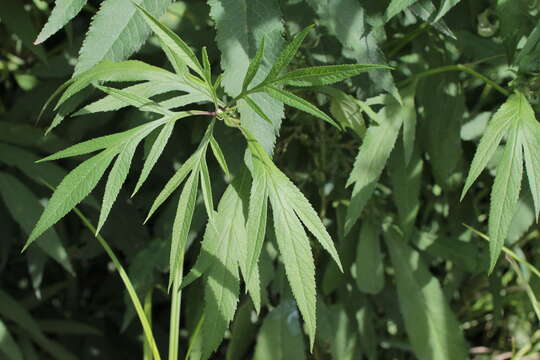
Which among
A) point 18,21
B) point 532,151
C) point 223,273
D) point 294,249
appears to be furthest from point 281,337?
point 18,21

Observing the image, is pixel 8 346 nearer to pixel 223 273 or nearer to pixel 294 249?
pixel 223 273

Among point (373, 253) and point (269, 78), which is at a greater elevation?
point (269, 78)

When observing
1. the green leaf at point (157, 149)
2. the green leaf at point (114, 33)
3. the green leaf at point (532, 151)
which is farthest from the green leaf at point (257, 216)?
the green leaf at point (532, 151)

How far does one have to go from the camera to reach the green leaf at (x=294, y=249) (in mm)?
777

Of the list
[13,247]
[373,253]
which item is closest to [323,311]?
[373,253]

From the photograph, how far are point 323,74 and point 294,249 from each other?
0.65 feet

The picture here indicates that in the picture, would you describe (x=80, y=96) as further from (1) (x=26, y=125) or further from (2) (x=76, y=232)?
(2) (x=76, y=232)

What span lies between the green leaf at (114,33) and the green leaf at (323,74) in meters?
0.21

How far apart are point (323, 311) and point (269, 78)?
0.61m

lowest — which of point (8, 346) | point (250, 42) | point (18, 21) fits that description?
point (8, 346)

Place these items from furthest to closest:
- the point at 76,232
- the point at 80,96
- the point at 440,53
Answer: the point at 76,232, the point at 440,53, the point at 80,96

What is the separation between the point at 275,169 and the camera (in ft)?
2.64

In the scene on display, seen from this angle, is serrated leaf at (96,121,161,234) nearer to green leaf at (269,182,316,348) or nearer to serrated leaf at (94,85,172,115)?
serrated leaf at (94,85,172,115)

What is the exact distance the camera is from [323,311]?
1.27 meters
